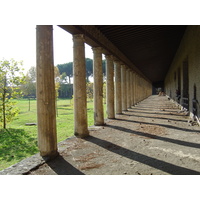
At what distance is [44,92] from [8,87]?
29.9 ft

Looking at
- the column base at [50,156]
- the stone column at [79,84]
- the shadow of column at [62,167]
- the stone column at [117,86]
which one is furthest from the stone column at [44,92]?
the stone column at [117,86]

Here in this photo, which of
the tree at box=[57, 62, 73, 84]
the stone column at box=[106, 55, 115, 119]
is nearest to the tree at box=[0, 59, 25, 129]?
the stone column at box=[106, 55, 115, 119]

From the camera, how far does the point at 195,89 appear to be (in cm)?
926

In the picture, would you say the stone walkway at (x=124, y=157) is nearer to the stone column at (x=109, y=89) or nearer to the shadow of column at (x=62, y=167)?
the shadow of column at (x=62, y=167)

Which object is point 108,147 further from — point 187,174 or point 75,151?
point 187,174

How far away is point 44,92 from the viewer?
15.9 ft

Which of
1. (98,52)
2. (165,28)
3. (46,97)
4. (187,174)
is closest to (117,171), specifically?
(187,174)

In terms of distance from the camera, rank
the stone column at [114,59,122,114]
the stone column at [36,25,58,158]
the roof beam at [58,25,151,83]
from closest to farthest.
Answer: the stone column at [36,25,58,158], the roof beam at [58,25,151,83], the stone column at [114,59,122,114]


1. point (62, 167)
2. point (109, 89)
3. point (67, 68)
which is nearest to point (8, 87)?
point (109, 89)

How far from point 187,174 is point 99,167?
5.77 ft

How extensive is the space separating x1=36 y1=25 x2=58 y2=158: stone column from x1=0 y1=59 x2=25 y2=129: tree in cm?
824

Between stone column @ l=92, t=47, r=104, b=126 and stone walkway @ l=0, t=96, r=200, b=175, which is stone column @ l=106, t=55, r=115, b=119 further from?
stone walkway @ l=0, t=96, r=200, b=175

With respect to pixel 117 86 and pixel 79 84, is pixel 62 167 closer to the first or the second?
pixel 79 84

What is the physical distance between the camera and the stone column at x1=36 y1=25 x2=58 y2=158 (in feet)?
15.8
